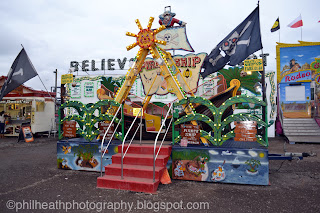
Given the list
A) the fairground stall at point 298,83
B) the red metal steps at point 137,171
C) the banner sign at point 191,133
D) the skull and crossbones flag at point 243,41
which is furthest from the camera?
the fairground stall at point 298,83

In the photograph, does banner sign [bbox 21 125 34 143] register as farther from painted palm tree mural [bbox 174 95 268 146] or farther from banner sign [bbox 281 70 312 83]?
banner sign [bbox 281 70 312 83]

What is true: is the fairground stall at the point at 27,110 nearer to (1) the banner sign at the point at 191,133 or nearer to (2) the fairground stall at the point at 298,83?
(1) the banner sign at the point at 191,133

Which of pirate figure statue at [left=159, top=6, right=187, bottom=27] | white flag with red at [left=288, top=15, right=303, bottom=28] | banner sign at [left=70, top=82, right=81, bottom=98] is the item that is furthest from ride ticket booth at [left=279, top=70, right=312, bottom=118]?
banner sign at [left=70, top=82, right=81, bottom=98]

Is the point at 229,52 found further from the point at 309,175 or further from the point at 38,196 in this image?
the point at 38,196

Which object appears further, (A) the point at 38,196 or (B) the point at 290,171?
(B) the point at 290,171

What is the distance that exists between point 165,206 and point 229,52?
16.8 feet

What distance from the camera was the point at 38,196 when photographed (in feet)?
16.8

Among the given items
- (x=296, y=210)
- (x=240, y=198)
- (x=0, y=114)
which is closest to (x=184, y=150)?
(x=240, y=198)

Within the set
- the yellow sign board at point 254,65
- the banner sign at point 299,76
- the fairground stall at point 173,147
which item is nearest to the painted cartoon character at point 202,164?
the fairground stall at point 173,147

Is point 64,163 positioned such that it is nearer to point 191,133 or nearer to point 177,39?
point 191,133

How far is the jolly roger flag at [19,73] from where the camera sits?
9070 mm

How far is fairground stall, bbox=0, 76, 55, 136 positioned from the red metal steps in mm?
12799

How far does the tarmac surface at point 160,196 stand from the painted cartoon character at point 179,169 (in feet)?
0.86

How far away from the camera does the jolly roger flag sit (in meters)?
9.07
